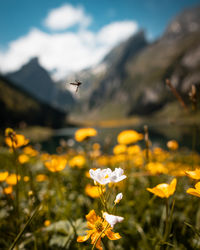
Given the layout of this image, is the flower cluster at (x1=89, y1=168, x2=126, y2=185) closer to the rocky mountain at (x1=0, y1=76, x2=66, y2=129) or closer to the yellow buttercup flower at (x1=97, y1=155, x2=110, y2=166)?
the yellow buttercup flower at (x1=97, y1=155, x2=110, y2=166)

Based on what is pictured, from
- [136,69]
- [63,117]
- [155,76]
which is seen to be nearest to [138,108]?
[155,76]

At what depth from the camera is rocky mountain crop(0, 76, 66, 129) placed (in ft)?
244

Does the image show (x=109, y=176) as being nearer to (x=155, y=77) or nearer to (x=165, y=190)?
(x=165, y=190)

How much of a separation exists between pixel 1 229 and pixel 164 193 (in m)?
1.33

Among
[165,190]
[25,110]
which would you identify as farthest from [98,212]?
[25,110]

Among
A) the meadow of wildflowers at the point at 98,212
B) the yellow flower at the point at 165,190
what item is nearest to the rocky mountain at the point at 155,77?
the meadow of wildflowers at the point at 98,212

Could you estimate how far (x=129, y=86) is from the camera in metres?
178

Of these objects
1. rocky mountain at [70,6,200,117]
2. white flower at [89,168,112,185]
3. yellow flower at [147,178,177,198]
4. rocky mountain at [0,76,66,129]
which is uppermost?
rocky mountain at [70,6,200,117]

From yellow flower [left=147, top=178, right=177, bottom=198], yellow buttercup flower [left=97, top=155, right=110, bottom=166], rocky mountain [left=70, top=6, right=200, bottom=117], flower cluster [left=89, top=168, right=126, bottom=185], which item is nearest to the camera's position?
flower cluster [left=89, top=168, right=126, bottom=185]

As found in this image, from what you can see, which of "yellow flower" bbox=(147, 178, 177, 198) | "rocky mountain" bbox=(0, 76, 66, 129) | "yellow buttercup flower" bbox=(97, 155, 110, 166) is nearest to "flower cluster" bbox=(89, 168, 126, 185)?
"yellow flower" bbox=(147, 178, 177, 198)

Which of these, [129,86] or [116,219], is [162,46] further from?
[116,219]

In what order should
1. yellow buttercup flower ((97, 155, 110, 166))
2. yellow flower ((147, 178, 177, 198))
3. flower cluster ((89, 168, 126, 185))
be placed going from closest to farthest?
flower cluster ((89, 168, 126, 185)) < yellow flower ((147, 178, 177, 198)) < yellow buttercup flower ((97, 155, 110, 166))

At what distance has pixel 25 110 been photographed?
275 ft

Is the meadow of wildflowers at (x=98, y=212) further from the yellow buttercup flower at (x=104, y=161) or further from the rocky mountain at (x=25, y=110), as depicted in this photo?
the rocky mountain at (x=25, y=110)
